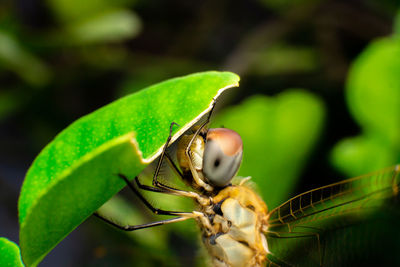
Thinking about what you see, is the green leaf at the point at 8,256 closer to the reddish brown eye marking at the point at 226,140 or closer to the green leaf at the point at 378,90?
the reddish brown eye marking at the point at 226,140

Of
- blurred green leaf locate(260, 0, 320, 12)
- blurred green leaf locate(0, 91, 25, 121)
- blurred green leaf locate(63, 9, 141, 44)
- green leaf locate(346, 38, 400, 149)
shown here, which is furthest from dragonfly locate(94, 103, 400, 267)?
blurred green leaf locate(260, 0, 320, 12)

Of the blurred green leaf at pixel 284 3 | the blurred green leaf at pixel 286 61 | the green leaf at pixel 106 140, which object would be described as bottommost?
the blurred green leaf at pixel 286 61

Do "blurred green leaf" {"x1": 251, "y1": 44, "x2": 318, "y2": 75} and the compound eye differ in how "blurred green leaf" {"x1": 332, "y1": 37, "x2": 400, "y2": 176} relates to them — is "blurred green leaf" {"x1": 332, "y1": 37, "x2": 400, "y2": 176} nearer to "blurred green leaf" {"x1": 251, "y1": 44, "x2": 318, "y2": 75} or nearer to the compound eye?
the compound eye

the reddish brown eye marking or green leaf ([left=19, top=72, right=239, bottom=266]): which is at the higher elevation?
green leaf ([left=19, top=72, right=239, bottom=266])

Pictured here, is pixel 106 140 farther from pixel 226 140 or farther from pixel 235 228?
pixel 235 228

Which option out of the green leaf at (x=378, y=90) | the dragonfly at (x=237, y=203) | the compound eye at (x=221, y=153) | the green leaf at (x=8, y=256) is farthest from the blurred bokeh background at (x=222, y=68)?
the green leaf at (x=8, y=256)

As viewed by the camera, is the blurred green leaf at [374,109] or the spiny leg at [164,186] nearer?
the spiny leg at [164,186]

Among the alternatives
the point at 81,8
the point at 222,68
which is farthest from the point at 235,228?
the point at 81,8
